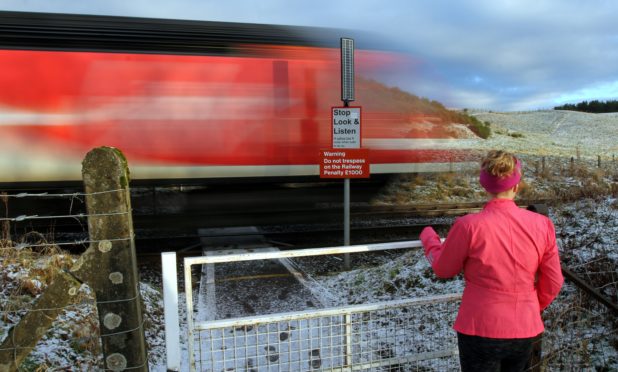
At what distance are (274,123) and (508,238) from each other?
5697 mm

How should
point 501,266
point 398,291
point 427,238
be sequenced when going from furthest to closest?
1. point 398,291
2. point 427,238
3. point 501,266

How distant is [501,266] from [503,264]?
0.01 meters

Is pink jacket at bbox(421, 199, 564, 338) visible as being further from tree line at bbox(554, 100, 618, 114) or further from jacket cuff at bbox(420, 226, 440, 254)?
tree line at bbox(554, 100, 618, 114)

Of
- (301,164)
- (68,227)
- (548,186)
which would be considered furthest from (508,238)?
(548,186)

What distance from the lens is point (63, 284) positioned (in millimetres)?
1979

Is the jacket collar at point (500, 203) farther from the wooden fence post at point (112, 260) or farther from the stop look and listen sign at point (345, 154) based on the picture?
the stop look and listen sign at point (345, 154)

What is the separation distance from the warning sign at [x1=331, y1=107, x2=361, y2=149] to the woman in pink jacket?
15.4 ft

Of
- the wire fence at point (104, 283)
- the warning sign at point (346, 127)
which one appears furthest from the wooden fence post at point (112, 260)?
the warning sign at point (346, 127)

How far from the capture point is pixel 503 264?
1.89 meters

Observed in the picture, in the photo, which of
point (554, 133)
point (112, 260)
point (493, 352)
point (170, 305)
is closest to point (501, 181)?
point (493, 352)

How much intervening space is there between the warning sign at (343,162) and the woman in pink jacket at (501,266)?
4791 millimetres

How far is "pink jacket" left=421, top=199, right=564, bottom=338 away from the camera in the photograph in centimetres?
189

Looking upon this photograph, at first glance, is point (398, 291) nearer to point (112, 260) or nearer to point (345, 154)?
point (345, 154)

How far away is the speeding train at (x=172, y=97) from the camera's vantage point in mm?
6586
